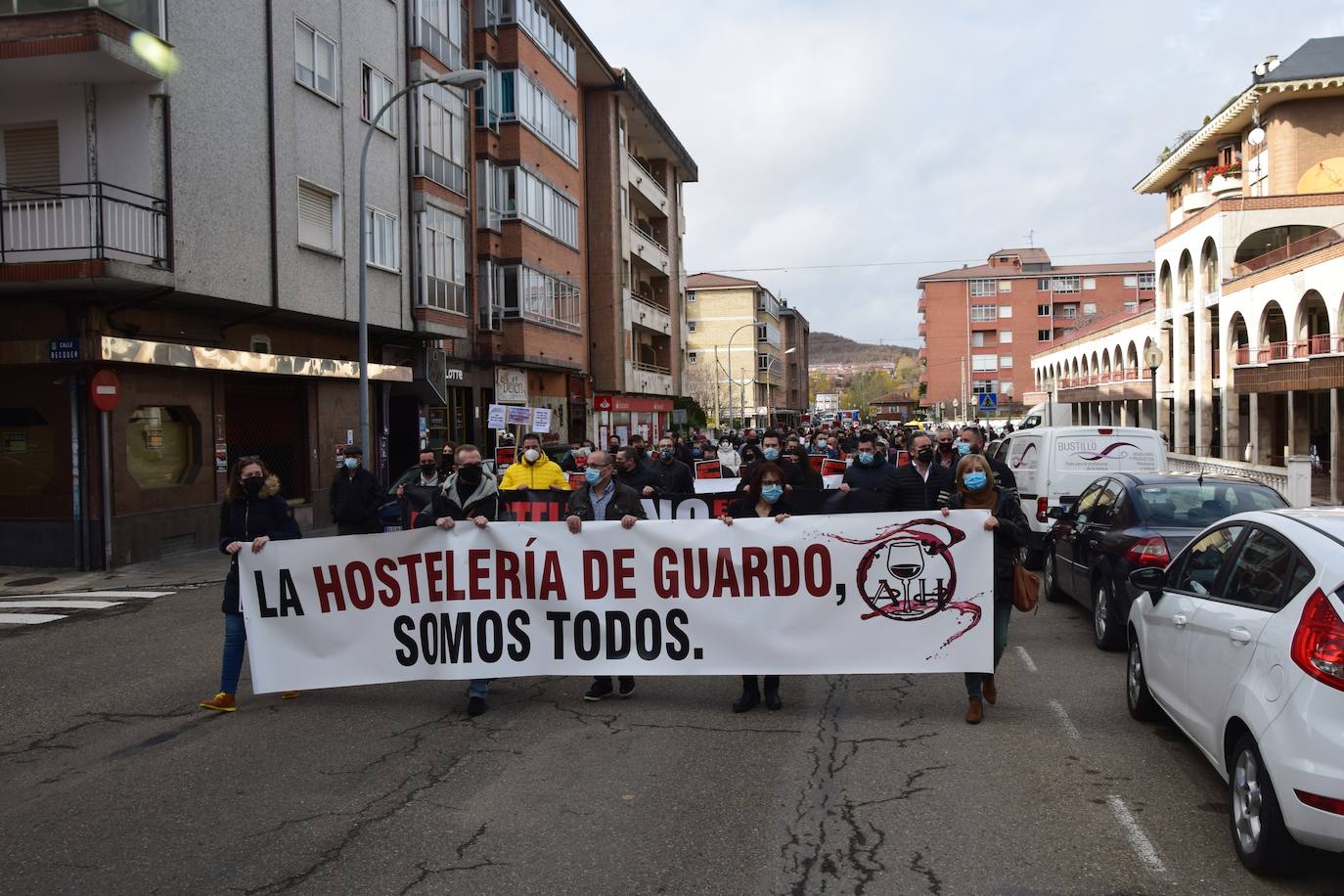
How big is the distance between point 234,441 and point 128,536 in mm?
4176

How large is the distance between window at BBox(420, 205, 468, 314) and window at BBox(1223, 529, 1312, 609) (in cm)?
2314

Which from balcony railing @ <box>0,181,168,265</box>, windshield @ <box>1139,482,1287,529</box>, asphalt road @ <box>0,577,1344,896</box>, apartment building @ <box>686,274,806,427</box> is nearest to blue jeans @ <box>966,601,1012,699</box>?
asphalt road @ <box>0,577,1344,896</box>

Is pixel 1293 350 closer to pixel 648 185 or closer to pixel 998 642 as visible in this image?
pixel 648 185

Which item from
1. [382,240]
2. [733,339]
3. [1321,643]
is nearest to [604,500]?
[1321,643]

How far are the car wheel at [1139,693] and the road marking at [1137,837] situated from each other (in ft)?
4.67

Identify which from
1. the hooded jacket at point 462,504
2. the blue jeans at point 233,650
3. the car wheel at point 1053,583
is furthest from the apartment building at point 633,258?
the blue jeans at point 233,650

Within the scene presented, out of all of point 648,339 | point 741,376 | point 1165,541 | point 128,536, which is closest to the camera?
point 1165,541

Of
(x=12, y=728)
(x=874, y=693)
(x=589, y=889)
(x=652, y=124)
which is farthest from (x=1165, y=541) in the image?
(x=652, y=124)

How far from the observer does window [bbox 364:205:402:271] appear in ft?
79.3

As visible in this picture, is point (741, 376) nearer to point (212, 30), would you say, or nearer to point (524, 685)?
point (212, 30)

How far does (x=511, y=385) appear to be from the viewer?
111 ft

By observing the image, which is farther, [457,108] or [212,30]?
[457,108]

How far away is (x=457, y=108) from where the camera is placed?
29.2 meters

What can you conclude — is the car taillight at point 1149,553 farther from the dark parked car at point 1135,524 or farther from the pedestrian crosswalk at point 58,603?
the pedestrian crosswalk at point 58,603
